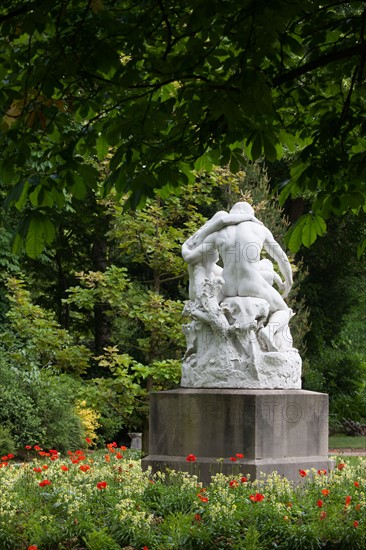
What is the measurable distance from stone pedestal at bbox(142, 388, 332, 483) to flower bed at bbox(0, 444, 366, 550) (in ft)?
3.02

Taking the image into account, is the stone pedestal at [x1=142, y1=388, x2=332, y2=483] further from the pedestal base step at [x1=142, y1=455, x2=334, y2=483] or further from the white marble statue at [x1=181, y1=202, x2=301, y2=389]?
the white marble statue at [x1=181, y1=202, x2=301, y2=389]

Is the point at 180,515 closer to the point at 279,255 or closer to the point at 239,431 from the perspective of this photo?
the point at 239,431

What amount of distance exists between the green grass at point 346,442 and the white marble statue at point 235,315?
13.6 meters

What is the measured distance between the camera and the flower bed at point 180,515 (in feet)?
27.0

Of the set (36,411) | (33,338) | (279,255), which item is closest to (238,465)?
(279,255)

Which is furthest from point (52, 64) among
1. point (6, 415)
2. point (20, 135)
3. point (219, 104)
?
point (6, 415)

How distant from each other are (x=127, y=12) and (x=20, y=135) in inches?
36.8

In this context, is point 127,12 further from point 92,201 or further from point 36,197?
point 92,201

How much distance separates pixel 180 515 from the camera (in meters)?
8.51

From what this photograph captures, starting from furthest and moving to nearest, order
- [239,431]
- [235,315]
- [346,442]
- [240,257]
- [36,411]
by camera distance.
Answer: [346,442], [36,411], [240,257], [235,315], [239,431]

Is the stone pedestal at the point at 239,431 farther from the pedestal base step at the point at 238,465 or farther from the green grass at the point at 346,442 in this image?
the green grass at the point at 346,442

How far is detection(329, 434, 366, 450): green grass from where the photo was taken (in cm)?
2552

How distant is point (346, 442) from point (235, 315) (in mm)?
15882

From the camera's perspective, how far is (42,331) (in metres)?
20.4
